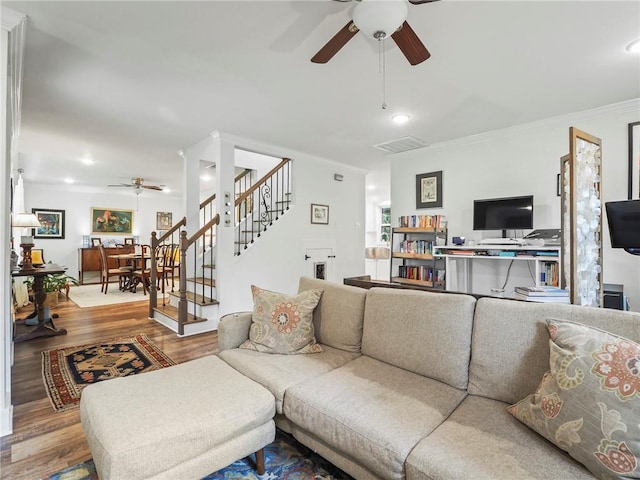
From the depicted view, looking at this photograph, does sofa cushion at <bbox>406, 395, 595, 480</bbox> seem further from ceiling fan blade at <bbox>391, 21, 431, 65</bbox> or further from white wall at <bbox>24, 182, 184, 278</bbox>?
white wall at <bbox>24, 182, 184, 278</bbox>

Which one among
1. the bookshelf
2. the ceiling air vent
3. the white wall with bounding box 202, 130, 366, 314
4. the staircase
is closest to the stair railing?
the staircase

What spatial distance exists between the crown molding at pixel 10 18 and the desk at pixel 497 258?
4.21 metres

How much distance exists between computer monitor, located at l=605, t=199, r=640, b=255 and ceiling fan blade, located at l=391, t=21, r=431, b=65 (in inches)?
61.0

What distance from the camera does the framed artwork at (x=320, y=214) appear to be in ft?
16.9

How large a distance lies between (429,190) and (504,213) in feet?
3.84

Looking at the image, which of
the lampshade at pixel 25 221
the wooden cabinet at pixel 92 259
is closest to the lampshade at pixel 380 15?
the lampshade at pixel 25 221

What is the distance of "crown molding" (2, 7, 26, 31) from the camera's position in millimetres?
1823

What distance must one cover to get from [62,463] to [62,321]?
330cm

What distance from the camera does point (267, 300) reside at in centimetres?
211

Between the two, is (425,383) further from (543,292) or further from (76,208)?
(76,208)

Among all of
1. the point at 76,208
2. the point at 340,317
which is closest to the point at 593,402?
the point at 340,317

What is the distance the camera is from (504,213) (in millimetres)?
3723

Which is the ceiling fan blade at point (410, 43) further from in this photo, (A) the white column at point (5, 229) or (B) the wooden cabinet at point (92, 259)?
(B) the wooden cabinet at point (92, 259)

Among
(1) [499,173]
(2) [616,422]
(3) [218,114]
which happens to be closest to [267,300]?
(2) [616,422]
